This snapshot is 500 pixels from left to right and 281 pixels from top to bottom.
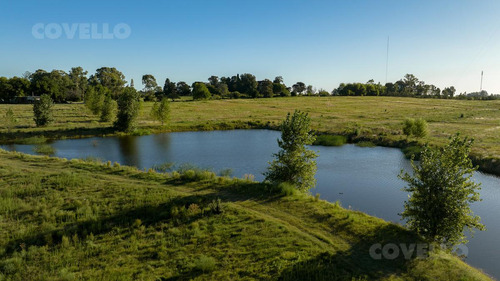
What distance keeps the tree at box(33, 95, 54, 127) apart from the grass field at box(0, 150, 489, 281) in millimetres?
43754

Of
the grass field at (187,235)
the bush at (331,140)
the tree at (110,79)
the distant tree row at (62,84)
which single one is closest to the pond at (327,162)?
the bush at (331,140)

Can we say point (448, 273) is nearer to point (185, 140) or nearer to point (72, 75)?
point (185, 140)

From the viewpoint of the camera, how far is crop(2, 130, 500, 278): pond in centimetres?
2288

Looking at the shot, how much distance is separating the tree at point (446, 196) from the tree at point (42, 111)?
69.8 metres

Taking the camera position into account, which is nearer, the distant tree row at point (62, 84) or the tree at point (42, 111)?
the tree at point (42, 111)

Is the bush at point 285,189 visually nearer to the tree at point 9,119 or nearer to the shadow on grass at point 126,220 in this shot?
the shadow on grass at point 126,220

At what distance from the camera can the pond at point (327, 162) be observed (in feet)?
75.1

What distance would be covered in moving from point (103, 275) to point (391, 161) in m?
38.5

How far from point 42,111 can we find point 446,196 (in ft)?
235

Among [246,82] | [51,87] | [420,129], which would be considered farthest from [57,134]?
[246,82]

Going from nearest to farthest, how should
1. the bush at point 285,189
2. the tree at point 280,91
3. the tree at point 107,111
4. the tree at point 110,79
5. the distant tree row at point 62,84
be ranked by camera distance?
the bush at point 285,189 → the tree at point 107,111 → the distant tree row at point 62,84 → the tree at point 110,79 → the tree at point 280,91

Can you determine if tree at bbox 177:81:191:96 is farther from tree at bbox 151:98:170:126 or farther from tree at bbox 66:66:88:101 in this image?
tree at bbox 151:98:170:126

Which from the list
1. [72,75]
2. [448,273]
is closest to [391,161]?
[448,273]

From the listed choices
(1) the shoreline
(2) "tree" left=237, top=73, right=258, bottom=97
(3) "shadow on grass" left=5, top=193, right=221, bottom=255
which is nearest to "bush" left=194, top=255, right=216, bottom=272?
(3) "shadow on grass" left=5, top=193, right=221, bottom=255
